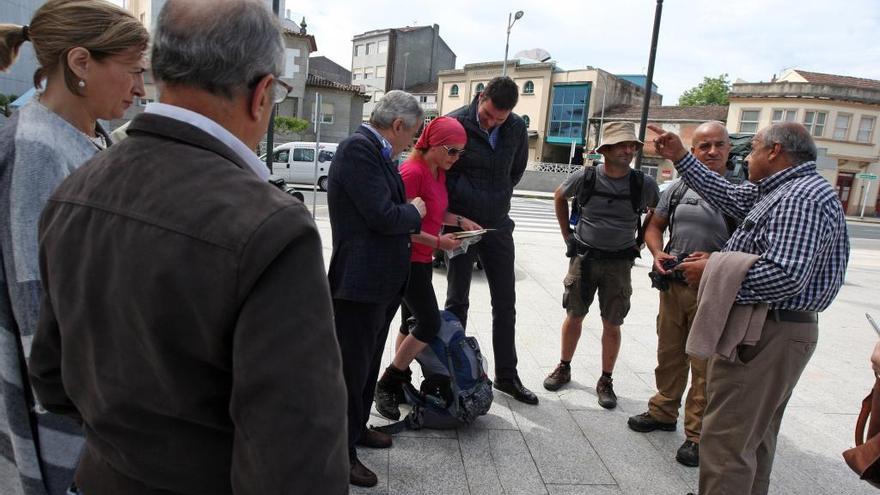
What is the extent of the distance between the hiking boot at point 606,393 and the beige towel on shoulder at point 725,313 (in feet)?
4.63

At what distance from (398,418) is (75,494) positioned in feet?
6.62

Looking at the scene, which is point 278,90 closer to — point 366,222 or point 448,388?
point 366,222

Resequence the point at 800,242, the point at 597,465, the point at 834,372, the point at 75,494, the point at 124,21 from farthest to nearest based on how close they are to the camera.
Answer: the point at 834,372 → the point at 597,465 → the point at 800,242 → the point at 124,21 → the point at 75,494

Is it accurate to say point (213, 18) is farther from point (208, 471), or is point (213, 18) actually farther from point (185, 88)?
point (208, 471)

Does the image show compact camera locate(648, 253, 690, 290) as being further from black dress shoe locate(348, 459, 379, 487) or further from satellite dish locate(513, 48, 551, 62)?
satellite dish locate(513, 48, 551, 62)

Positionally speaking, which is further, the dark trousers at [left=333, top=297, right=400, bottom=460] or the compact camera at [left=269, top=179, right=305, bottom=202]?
the dark trousers at [left=333, top=297, right=400, bottom=460]

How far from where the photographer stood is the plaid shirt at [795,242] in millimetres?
2242

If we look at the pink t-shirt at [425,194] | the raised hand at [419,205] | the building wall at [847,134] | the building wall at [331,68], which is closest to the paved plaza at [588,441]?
the pink t-shirt at [425,194]

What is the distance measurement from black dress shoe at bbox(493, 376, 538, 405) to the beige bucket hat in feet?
5.65

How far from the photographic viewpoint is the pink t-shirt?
3.05m

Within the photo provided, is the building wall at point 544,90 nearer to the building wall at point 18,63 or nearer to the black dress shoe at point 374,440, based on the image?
the building wall at point 18,63

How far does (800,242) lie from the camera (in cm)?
223

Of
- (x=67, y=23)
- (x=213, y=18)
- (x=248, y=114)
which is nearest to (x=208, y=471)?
(x=248, y=114)

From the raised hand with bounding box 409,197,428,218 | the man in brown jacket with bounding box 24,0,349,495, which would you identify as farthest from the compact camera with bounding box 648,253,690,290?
the man in brown jacket with bounding box 24,0,349,495
